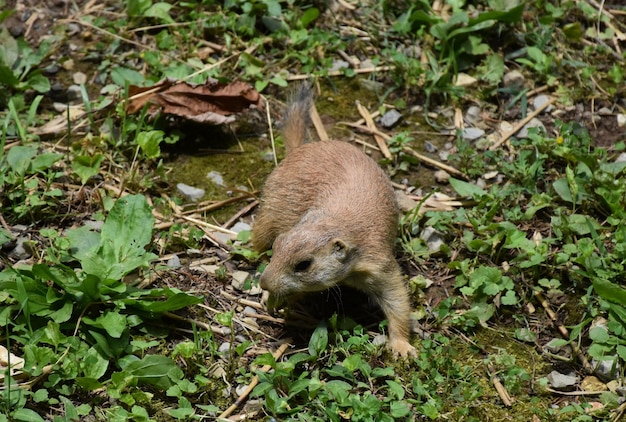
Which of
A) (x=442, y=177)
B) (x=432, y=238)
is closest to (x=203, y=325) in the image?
(x=432, y=238)

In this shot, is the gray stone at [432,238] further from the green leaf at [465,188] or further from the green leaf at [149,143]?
the green leaf at [149,143]

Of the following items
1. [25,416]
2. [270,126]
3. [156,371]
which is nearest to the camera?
[25,416]

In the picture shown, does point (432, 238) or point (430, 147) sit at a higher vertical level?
point (430, 147)

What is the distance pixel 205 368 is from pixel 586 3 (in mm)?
4789

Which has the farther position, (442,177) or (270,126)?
(270,126)

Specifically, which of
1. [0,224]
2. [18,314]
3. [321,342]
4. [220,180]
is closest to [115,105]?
[220,180]

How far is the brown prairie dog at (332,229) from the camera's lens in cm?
436

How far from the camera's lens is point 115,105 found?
5.75m

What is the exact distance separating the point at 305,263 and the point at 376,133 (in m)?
1.93

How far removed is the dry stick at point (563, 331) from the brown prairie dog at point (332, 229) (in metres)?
0.90

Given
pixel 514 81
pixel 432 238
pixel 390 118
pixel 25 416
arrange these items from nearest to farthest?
pixel 25 416
pixel 432 238
pixel 390 118
pixel 514 81

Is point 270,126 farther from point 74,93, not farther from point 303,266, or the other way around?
point 303,266

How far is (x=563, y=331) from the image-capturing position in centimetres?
467

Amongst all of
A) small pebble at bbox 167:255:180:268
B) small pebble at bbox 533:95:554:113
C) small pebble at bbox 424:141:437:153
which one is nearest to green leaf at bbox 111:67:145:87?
small pebble at bbox 167:255:180:268
